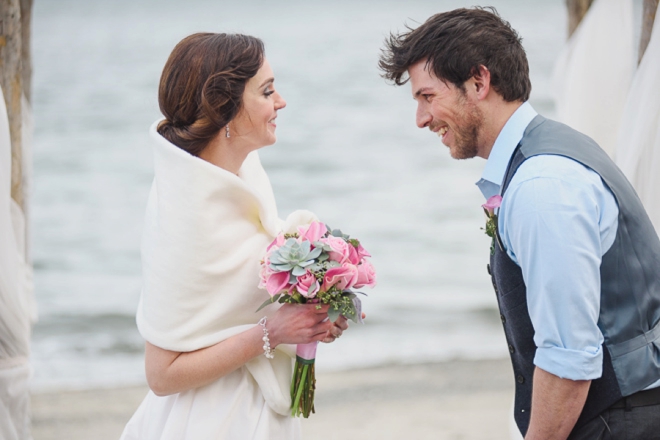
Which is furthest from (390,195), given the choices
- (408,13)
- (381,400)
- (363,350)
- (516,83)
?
(408,13)

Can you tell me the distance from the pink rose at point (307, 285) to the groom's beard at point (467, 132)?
0.60 meters

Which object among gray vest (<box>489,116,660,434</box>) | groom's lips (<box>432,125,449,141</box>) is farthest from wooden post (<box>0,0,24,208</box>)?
gray vest (<box>489,116,660,434</box>)

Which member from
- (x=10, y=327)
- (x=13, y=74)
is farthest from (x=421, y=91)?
(x=13, y=74)

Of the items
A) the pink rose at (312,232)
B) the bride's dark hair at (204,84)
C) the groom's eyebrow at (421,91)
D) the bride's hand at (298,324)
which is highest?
the groom's eyebrow at (421,91)

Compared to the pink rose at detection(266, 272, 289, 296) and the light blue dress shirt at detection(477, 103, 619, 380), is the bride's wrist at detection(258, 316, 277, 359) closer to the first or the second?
the pink rose at detection(266, 272, 289, 296)

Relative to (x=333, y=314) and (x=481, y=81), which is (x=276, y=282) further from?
(x=481, y=81)

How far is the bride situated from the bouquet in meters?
0.09

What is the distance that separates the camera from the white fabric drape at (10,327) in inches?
135

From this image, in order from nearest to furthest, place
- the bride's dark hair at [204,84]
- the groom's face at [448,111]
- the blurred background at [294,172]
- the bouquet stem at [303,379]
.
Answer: the groom's face at [448,111]
the bride's dark hair at [204,84]
the bouquet stem at [303,379]
the blurred background at [294,172]

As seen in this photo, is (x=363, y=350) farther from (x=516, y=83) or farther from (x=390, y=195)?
(x=390, y=195)

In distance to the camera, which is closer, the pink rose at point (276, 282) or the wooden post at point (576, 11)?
the pink rose at point (276, 282)

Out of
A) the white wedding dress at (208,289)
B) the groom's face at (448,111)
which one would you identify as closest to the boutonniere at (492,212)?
the groom's face at (448,111)

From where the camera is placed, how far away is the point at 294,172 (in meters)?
18.2

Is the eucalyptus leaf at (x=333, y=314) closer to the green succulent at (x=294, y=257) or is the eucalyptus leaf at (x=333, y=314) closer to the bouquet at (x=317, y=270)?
the bouquet at (x=317, y=270)
